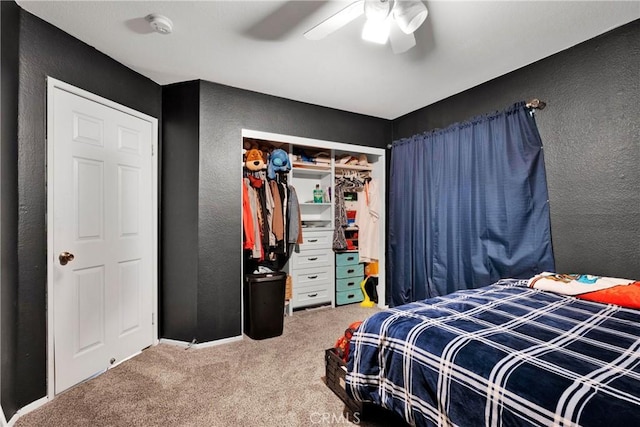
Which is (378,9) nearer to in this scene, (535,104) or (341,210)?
(535,104)

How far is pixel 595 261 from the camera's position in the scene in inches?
84.0

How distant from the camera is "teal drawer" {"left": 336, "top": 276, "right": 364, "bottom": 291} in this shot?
153 inches

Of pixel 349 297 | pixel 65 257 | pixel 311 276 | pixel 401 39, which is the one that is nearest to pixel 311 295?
pixel 311 276

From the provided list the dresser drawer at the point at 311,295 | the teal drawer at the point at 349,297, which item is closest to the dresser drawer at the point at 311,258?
the dresser drawer at the point at 311,295

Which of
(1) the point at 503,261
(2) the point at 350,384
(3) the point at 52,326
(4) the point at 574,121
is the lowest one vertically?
(2) the point at 350,384

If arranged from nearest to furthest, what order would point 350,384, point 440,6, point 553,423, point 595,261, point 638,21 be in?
point 553,423, point 350,384, point 440,6, point 638,21, point 595,261

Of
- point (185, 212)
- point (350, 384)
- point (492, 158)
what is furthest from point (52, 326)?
point (492, 158)

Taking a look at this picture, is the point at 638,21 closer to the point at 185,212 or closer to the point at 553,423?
the point at 553,423

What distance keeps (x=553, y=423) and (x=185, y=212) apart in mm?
2740

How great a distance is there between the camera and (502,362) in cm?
111

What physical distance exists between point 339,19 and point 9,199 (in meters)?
2.08

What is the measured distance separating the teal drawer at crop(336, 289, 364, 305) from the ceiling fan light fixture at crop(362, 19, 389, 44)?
9.66 ft

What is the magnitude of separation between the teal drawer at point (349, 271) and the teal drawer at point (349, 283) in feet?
0.13

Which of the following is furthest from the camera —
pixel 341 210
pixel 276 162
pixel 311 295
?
pixel 341 210
